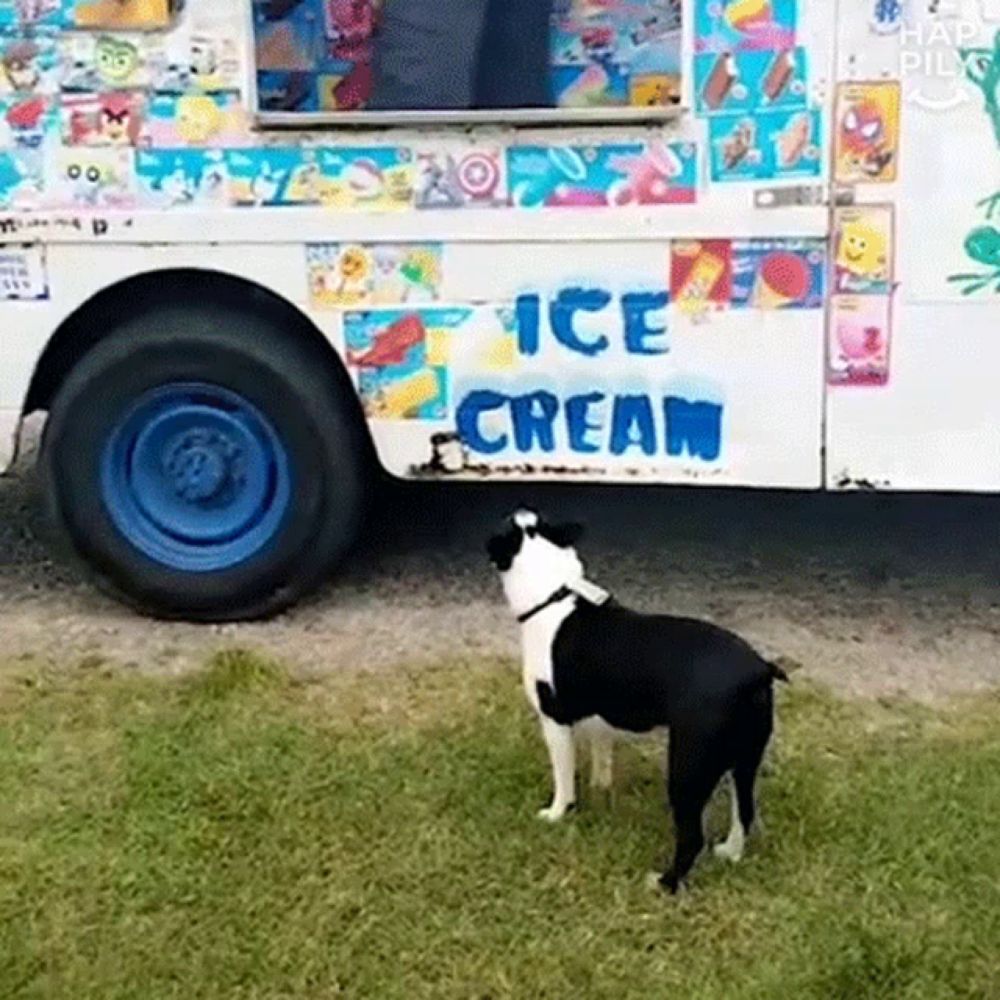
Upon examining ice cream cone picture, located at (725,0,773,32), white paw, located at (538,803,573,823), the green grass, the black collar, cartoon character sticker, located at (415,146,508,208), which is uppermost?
ice cream cone picture, located at (725,0,773,32)

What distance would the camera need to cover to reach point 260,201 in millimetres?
5062

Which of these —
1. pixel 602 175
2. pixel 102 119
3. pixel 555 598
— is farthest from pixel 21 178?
pixel 555 598

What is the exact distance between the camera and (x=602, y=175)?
4.96 meters

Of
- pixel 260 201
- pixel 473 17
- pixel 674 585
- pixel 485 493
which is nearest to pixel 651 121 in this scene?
pixel 473 17

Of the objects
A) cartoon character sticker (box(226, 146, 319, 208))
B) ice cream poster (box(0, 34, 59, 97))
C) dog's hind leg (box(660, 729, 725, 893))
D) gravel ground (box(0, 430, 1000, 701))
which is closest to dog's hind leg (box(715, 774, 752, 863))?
dog's hind leg (box(660, 729, 725, 893))

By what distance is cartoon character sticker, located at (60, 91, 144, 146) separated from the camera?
5027mm

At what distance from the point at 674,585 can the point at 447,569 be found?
0.64 m

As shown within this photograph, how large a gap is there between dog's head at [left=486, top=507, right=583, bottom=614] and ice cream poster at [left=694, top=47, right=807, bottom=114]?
1.24 meters

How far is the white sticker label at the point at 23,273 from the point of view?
5.15 meters

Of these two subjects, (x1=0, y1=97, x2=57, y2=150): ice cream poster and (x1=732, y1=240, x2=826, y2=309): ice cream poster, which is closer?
(x1=732, y1=240, x2=826, y2=309): ice cream poster

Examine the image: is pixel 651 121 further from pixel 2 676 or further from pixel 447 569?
pixel 2 676

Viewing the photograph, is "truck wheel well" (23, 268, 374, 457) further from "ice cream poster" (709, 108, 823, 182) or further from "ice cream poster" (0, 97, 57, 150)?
"ice cream poster" (709, 108, 823, 182)

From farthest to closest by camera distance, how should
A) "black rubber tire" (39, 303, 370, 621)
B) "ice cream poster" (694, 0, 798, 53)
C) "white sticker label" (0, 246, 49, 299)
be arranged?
"black rubber tire" (39, 303, 370, 621) → "white sticker label" (0, 246, 49, 299) → "ice cream poster" (694, 0, 798, 53)

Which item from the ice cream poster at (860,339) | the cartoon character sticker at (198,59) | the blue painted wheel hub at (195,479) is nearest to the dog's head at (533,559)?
the ice cream poster at (860,339)
